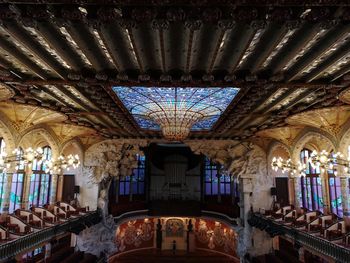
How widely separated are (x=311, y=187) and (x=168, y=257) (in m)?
11.6

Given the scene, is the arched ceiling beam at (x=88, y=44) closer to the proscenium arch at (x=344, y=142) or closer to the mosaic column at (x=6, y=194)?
the mosaic column at (x=6, y=194)

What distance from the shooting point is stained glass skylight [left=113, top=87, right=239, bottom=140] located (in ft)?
29.3

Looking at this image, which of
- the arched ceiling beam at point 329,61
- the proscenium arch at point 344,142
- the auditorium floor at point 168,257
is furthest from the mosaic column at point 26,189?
the proscenium arch at point 344,142

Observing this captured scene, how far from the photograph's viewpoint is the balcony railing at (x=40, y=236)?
9141 millimetres

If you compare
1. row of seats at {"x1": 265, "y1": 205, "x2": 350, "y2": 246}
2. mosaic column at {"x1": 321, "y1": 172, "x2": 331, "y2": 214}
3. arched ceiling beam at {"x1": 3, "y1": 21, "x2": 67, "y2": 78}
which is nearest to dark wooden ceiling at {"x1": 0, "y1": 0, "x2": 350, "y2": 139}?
arched ceiling beam at {"x1": 3, "y1": 21, "x2": 67, "y2": 78}

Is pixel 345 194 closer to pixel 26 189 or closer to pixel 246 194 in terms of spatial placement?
pixel 246 194

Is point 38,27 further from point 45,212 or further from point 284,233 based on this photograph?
point 284,233

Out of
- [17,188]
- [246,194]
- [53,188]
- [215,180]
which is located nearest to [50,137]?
[53,188]

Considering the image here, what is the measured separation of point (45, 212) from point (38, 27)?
11.2m

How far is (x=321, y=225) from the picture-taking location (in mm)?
11930

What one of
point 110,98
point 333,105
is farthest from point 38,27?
point 333,105

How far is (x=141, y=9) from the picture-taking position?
4332 millimetres

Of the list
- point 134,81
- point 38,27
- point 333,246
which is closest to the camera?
point 38,27

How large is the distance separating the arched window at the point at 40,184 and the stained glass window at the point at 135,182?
5.51 metres
